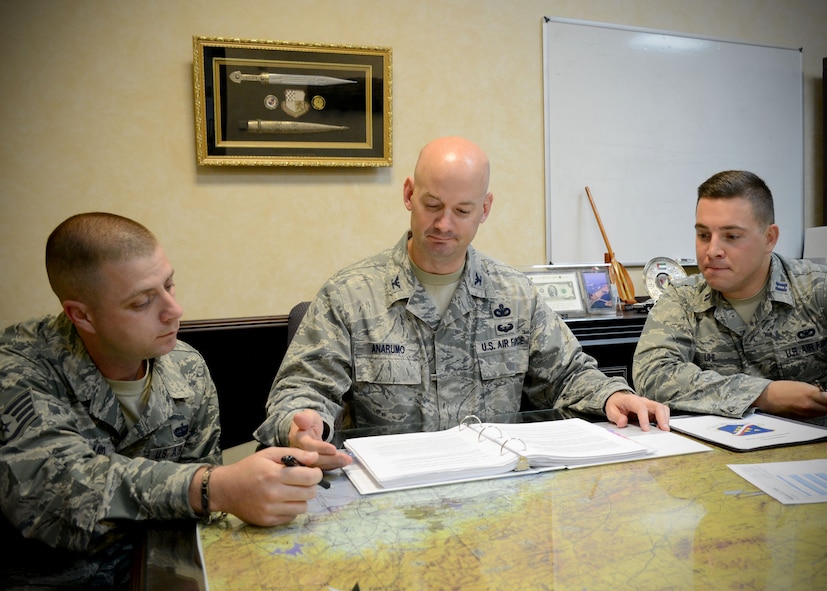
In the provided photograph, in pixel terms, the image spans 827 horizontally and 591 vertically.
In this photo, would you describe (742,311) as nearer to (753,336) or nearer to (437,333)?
(753,336)

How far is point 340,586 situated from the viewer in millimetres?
855

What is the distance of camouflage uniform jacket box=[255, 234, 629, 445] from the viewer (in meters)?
1.86

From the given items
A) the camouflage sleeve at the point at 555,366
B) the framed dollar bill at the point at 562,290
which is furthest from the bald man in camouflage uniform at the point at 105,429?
the framed dollar bill at the point at 562,290

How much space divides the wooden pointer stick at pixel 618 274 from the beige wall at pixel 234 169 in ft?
1.01

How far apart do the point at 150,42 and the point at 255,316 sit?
119 cm

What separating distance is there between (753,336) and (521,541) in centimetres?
144

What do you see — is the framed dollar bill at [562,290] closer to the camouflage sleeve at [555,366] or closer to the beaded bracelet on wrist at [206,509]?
the camouflage sleeve at [555,366]

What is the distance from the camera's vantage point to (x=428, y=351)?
1950 millimetres

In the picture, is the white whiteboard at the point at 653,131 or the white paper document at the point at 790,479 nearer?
the white paper document at the point at 790,479

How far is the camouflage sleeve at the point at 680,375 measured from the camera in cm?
172

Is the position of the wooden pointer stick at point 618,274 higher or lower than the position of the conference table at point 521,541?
higher

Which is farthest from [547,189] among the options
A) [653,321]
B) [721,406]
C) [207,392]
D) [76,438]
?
[76,438]

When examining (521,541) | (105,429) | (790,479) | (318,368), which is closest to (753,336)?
(790,479)

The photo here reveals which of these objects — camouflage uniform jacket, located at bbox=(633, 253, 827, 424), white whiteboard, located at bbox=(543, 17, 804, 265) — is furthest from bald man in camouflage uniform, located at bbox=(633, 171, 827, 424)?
white whiteboard, located at bbox=(543, 17, 804, 265)
